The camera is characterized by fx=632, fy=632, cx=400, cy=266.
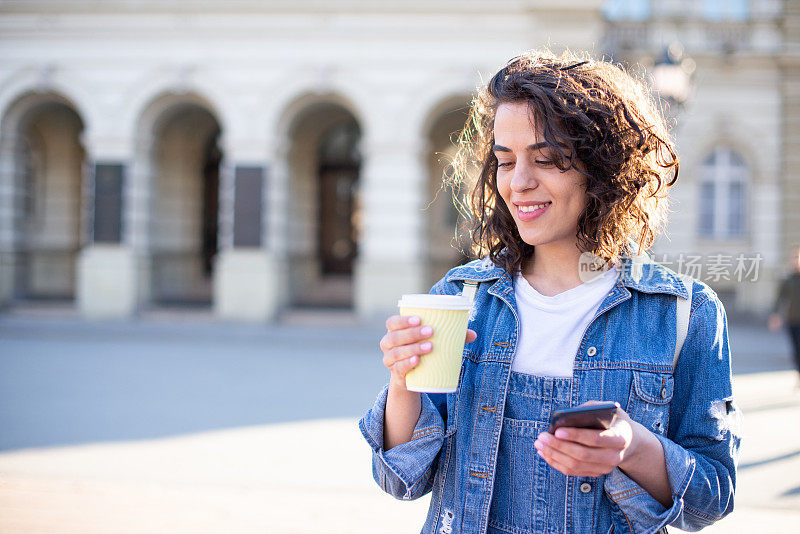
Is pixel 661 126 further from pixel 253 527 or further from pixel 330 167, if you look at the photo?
pixel 330 167

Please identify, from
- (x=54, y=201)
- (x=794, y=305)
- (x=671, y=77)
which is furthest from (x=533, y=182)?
(x=54, y=201)

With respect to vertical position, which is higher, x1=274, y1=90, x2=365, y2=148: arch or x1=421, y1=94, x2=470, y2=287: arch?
x1=274, y1=90, x2=365, y2=148: arch

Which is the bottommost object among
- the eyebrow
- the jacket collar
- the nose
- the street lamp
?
the jacket collar

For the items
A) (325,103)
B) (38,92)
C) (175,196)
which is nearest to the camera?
(38,92)

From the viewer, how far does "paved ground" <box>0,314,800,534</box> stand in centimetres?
410

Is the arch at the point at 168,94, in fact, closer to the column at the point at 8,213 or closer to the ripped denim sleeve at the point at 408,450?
the column at the point at 8,213

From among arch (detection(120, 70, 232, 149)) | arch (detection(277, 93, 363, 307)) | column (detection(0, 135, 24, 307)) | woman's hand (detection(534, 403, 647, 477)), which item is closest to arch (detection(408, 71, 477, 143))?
arch (detection(277, 93, 363, 307))

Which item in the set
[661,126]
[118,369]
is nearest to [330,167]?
[118,369]

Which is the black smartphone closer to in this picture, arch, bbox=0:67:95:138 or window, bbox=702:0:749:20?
arch, bbox=0:67:95:138

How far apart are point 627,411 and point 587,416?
1.11 feet

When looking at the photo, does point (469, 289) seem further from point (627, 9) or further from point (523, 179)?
point (627, 9)

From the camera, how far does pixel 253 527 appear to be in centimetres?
389

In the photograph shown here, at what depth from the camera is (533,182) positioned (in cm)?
154

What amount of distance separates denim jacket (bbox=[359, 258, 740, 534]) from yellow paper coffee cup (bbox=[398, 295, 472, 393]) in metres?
0.16
